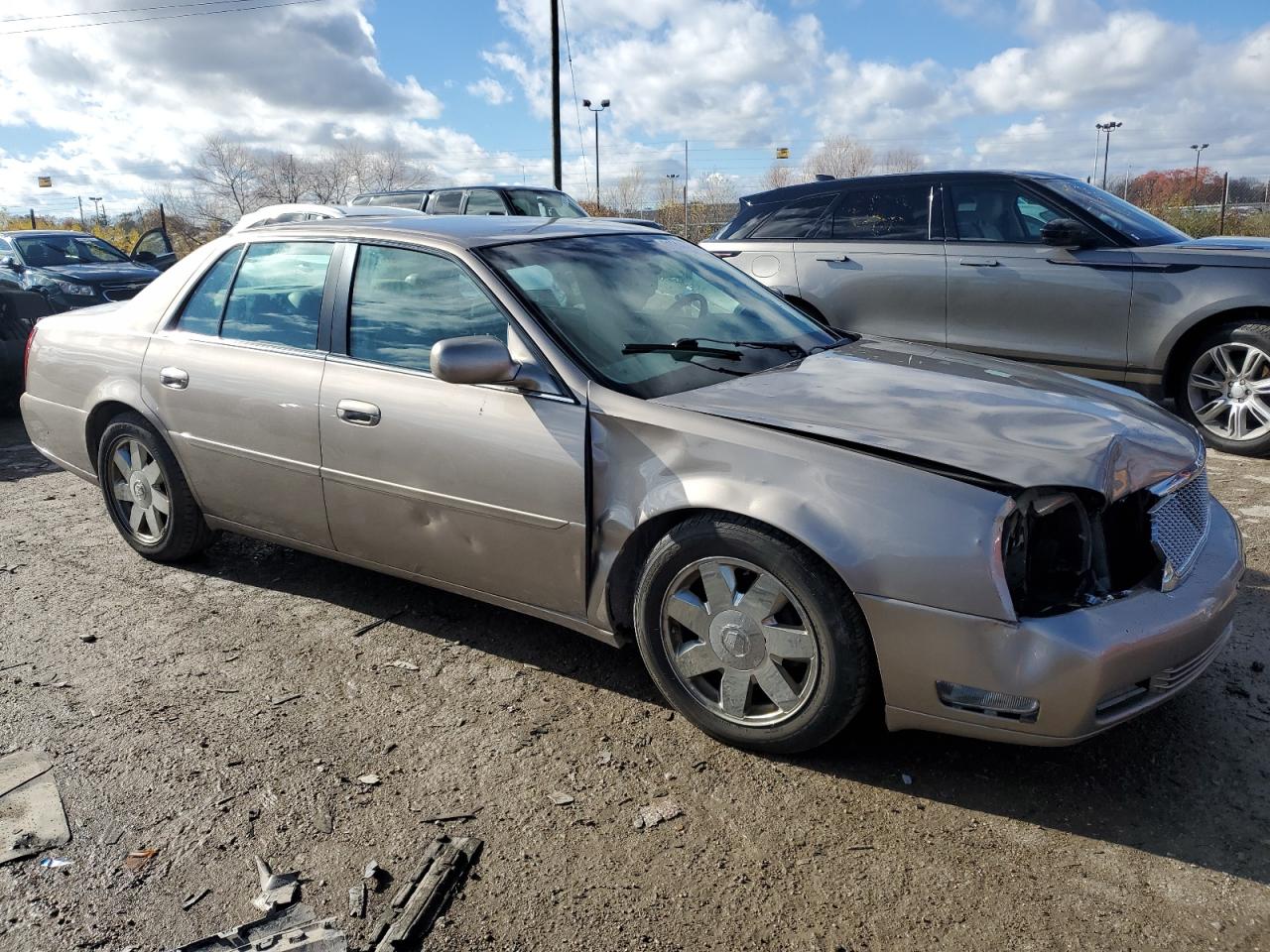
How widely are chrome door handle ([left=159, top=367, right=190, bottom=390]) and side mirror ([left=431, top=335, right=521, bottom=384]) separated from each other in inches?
63.5

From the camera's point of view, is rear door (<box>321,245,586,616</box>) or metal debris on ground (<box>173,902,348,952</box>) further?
rear door (<box>321,245,586,616</box>)

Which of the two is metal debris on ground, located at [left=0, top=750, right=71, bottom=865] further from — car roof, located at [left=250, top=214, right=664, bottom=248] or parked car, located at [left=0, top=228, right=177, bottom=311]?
parked car, located at [left=0, top=228, right=177, bottom=311]

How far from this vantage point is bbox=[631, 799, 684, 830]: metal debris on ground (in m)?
2.69

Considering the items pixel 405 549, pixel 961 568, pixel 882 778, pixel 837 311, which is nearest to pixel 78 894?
pixel 405 549

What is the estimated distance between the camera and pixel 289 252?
4047 mm

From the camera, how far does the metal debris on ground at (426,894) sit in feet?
7.50

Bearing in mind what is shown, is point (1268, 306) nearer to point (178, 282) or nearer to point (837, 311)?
point (837, 311)

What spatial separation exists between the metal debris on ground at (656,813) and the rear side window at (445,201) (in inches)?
492

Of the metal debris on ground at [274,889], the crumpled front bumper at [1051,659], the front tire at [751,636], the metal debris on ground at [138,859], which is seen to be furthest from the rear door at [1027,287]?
the metal debris on ground at [138,859]

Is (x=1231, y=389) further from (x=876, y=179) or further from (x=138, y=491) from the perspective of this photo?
(x=138, y=491)

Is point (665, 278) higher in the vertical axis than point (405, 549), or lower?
higher

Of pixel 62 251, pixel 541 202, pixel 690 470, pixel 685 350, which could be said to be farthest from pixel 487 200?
pixel 690 470

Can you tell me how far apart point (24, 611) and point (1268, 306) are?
267 inches

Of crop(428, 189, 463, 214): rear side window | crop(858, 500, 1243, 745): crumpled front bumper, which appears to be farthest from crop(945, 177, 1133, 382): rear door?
crop(428, 189, 463, 214): rear side window
